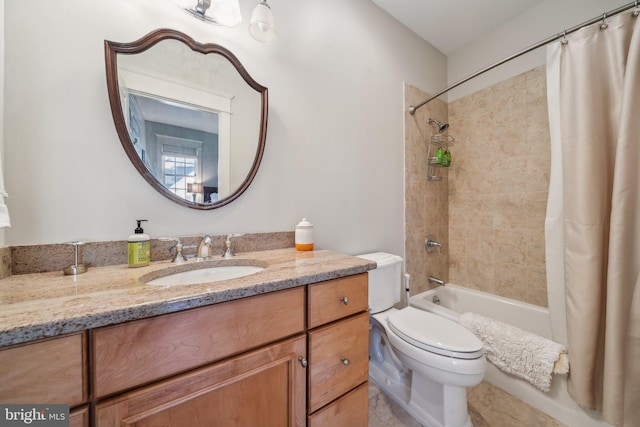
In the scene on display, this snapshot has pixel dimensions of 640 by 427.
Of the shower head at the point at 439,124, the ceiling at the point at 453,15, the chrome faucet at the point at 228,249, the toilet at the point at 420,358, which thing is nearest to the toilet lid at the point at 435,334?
the toilet at the point at 420,358

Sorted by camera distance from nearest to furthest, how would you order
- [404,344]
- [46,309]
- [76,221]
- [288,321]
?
[46,309]
[288,321]
[76,221]
[404,344]

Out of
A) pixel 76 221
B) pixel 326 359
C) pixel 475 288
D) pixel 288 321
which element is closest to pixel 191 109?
pixel 76 221

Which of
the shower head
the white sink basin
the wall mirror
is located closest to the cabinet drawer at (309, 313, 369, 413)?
the white sink basin

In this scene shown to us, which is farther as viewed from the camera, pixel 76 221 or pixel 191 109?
pixel 191 109

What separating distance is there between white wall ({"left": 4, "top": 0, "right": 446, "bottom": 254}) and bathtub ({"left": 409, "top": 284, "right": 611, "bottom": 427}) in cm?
61

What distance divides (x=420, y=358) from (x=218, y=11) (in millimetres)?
1844

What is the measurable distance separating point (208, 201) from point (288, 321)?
0.68 metres

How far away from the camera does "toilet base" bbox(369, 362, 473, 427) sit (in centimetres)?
111

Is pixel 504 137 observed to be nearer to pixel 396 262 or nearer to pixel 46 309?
pixel 396 262

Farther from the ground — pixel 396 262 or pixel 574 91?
pixel 574 91

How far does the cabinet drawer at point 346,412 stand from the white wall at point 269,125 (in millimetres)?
772

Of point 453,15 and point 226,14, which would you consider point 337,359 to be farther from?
point 453,15

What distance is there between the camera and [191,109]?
101cm

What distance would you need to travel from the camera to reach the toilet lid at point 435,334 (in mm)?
1013
